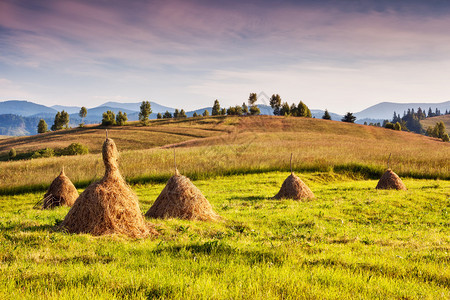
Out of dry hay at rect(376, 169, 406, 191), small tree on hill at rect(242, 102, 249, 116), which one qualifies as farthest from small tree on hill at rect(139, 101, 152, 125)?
dry hay at rect(376, 169, 406, 191)

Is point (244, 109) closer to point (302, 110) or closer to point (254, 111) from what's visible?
point (254, 111)

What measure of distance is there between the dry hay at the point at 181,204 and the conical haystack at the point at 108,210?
8.75 feet

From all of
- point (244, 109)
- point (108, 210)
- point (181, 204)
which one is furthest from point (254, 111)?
point (108, 210)

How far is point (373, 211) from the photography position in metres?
15.0

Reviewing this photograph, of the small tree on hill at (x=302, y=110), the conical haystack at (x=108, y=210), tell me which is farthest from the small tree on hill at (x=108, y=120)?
the conical haystack at (x=108, y=210)

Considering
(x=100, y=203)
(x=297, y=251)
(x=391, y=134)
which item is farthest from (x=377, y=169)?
(x=391, y=134)

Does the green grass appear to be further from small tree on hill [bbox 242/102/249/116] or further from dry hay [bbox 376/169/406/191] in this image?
small tree on hill [bbox 242/102/249/116]

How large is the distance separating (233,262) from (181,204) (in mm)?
6181

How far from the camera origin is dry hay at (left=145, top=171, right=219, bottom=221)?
11977 millimetres

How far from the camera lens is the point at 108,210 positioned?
8.82 m

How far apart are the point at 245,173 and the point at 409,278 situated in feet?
82.1

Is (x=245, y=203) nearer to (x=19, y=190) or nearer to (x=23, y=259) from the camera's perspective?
(x=23, y=259)

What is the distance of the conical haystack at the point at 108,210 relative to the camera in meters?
8.75

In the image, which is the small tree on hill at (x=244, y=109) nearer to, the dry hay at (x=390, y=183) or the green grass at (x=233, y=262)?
the dry hay at (x=390, y=183)
